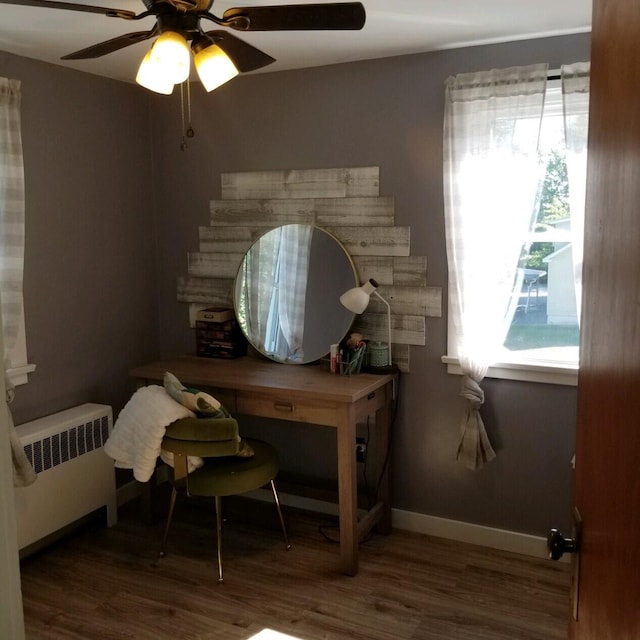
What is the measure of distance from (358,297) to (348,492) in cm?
87

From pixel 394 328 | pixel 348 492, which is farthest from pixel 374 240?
pixel 348 492

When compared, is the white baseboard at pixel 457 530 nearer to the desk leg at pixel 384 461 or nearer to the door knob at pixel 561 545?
the desk leg at pixel 384 461

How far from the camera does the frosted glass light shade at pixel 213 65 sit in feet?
6.52

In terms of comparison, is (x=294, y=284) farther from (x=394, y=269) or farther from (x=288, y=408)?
(x=288, y=408)

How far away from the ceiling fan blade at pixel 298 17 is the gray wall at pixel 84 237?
1.55m

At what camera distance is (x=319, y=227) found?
3.32 metres

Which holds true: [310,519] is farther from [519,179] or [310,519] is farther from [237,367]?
[519,179]

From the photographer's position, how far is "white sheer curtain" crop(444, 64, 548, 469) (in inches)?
109

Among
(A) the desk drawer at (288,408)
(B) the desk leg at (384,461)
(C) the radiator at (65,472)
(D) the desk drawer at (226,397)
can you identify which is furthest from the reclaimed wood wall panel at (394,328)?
(C) the radiator at (65,472)

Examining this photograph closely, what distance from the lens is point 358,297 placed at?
3.05m

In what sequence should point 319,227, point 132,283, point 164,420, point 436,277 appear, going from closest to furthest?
point 164,420, point 436,277, point 319,227, point 132,283

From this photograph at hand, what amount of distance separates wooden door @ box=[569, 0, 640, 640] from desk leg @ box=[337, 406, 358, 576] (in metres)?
1.67

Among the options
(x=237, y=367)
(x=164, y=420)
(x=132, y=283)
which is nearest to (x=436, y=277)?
(x=237, y=367)

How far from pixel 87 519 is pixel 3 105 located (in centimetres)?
200
